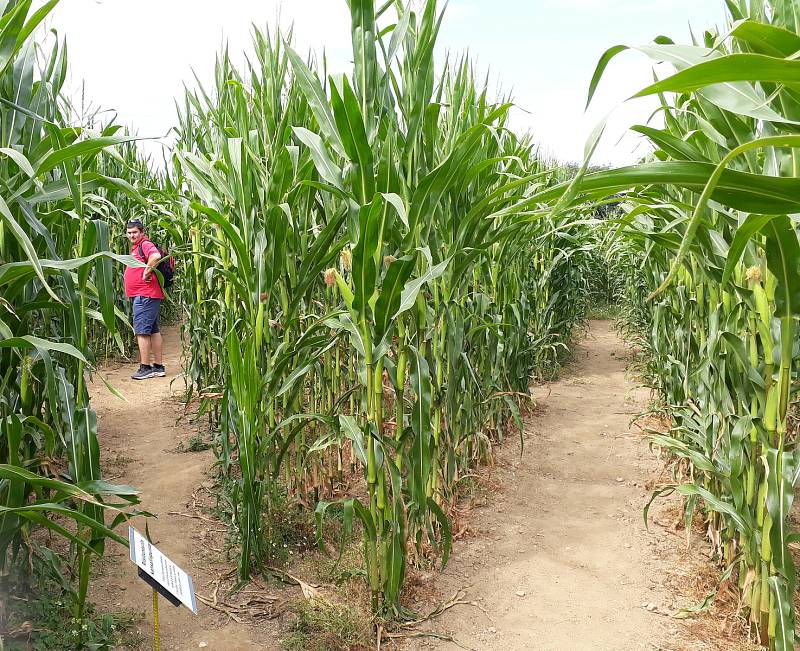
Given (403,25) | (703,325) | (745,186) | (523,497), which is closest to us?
(745,186)

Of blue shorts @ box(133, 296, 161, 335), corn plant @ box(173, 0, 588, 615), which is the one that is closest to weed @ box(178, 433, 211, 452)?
corn plant @ box(173, 0, 588, 615)

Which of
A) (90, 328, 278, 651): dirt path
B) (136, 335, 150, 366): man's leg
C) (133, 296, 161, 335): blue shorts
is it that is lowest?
(90, 328, 278, 651): dirt path

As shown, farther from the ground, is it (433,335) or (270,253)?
(270,253)

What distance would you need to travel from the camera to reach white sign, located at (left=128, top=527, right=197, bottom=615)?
149 cm

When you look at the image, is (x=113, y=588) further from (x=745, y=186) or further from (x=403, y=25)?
(x=745, y=186)

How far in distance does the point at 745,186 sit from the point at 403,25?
1.47 meters

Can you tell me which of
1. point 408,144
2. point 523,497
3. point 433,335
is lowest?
point 523,497

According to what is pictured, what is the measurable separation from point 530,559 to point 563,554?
0.16 metres

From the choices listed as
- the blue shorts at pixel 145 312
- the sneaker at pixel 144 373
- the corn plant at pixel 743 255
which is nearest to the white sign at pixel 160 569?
the corn plant at pixel 743 255

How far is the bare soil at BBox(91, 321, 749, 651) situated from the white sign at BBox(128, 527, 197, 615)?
57 centimetres

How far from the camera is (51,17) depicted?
1807mm

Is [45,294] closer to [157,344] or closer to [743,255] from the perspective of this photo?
[743,255]

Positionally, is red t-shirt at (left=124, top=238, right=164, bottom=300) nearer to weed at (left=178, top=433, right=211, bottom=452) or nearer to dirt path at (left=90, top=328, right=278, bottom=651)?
dirt path at (left=90, top=328, right=278, bottom=651)

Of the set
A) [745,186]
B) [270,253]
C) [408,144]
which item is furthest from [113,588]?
[745,186]
